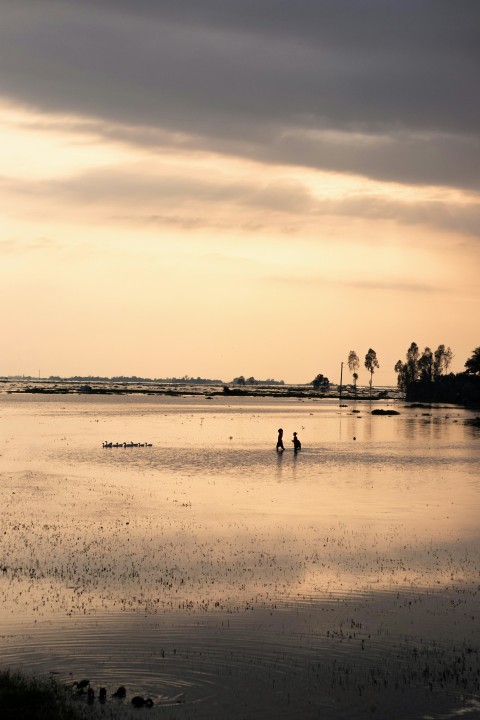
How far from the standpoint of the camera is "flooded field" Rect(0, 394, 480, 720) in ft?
54.6

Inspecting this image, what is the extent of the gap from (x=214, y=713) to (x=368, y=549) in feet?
48.0

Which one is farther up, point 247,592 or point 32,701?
point 32,701

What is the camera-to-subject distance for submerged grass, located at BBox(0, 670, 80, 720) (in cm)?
1443

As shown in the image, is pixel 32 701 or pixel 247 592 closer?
pixel 32 701

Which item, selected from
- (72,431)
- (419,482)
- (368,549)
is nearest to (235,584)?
(368,549)

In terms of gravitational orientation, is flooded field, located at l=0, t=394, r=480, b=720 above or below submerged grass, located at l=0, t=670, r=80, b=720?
below

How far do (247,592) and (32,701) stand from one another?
30.3ft

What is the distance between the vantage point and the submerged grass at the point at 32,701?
14430 mm

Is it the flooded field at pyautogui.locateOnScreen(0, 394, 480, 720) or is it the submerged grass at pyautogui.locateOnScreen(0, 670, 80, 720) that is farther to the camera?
the flooded field at pyautogui.locateOnScreen(0, 394, 480, 720)

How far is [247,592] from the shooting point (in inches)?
918

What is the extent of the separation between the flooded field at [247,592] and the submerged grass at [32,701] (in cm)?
59

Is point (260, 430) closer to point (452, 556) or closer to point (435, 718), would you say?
point (452, 556)

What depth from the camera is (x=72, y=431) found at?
304ft

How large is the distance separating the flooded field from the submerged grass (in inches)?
23.0
